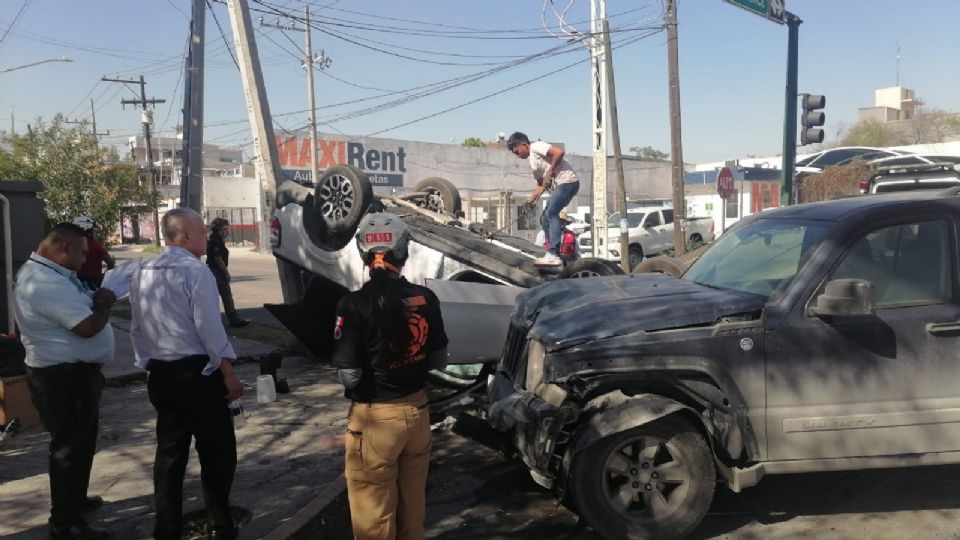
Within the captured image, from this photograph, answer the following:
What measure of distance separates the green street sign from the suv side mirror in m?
10.4

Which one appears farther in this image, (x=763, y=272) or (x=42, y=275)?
(x=763, y=272)

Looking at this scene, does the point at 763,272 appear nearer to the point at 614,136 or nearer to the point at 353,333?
the point at 353,333

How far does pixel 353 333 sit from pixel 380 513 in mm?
757

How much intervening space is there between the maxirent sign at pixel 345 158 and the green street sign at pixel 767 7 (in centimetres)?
2025

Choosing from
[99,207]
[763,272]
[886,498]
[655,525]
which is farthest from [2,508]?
[99,207]

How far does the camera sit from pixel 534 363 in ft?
12.6

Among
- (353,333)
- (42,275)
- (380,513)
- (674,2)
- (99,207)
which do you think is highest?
(674,2)

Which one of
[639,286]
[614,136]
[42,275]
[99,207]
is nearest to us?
[42,275]

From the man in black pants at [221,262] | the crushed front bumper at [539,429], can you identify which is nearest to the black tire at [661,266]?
the crushed front bumper at [539,429]

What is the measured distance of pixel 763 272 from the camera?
4.09 meters

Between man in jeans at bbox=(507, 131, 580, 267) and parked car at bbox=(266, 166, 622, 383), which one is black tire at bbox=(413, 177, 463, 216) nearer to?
parked car at bbox=(266, 166, 622, 383)

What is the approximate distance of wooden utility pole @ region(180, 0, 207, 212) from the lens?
8148 millimetres

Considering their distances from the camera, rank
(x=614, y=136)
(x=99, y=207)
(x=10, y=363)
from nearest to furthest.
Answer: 1. (x=10, y=363)
2. (x=99, y=207)
3. (x=614, y=136)

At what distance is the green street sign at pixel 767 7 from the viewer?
12422 millimetres
